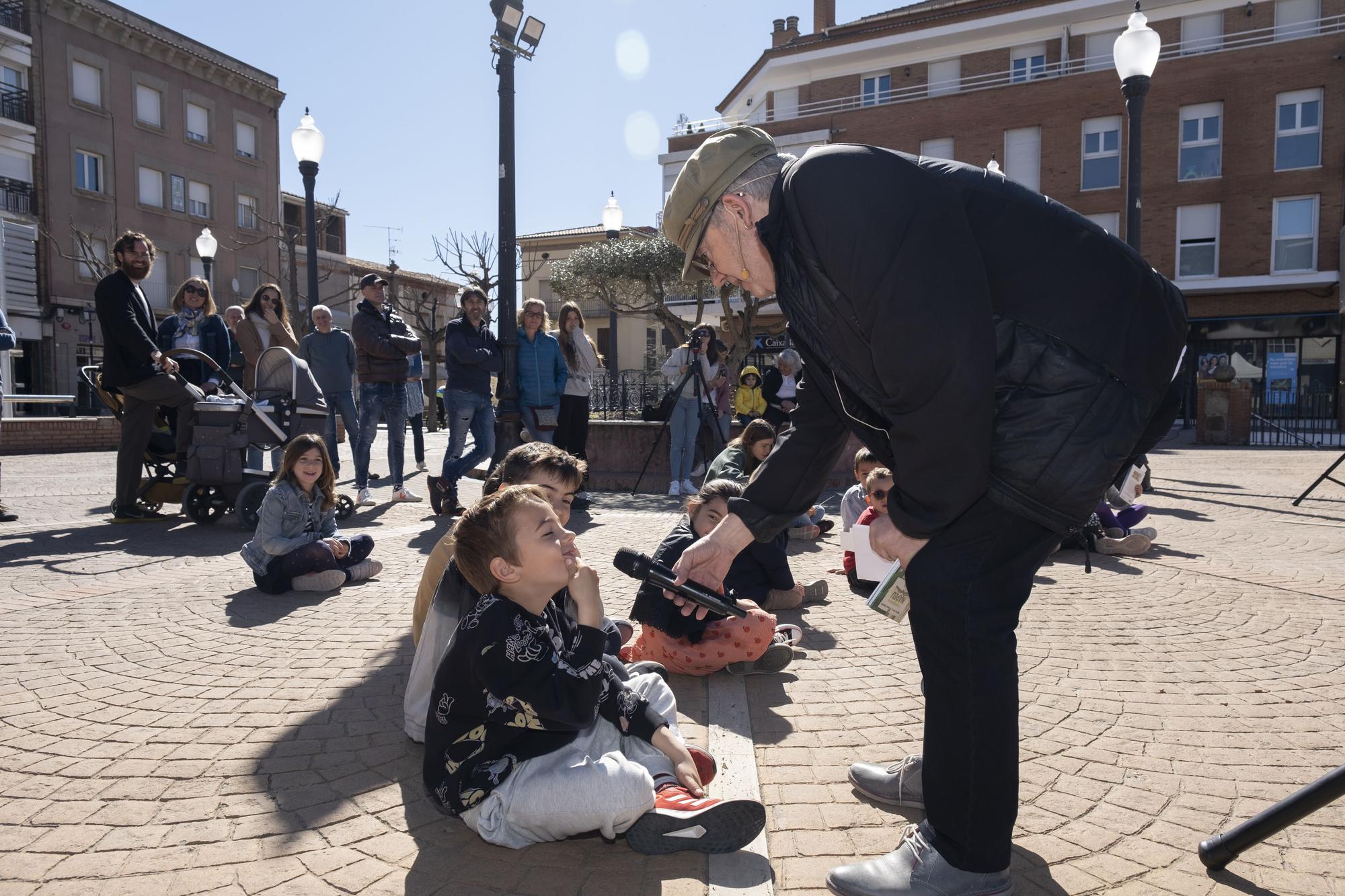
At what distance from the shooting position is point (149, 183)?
34.3 metres

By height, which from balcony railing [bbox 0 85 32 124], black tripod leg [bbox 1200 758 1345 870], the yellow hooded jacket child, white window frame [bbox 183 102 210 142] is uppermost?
white window frame [bbox 183 102 210 142]

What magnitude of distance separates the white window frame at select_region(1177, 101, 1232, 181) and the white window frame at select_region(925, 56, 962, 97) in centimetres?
726

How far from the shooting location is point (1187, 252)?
90.3 feet

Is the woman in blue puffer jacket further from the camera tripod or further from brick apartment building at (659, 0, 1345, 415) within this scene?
brick apartment building at (659, 0, 1345, 415)

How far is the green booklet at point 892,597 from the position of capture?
2.22 m

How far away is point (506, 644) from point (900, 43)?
110 ft

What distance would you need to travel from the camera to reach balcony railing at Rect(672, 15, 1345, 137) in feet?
87.2

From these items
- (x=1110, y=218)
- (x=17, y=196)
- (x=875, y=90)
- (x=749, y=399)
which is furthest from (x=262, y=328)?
(x=875, y=90)

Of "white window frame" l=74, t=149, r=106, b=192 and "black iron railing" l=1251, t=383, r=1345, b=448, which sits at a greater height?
"white window frame" l=74, t=149, r=106, b=192

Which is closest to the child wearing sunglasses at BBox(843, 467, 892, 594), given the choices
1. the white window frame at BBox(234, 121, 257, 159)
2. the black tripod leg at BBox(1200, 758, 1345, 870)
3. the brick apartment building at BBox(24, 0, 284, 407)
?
the black tripod leg at BBox(1200, 758, 1345, 870)

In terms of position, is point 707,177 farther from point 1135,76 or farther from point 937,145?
point 937,145

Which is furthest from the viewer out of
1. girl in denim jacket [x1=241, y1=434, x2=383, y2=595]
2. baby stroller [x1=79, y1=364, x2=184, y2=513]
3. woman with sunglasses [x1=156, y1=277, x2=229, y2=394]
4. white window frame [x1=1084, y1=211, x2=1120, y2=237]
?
white window frame [x1=1084, y1=211, x2=1120, y2=237]

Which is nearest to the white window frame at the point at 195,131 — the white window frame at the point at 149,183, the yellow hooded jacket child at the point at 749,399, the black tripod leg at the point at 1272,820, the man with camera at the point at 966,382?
the white window frame at the point at 149,183

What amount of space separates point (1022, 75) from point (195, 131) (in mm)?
32714
